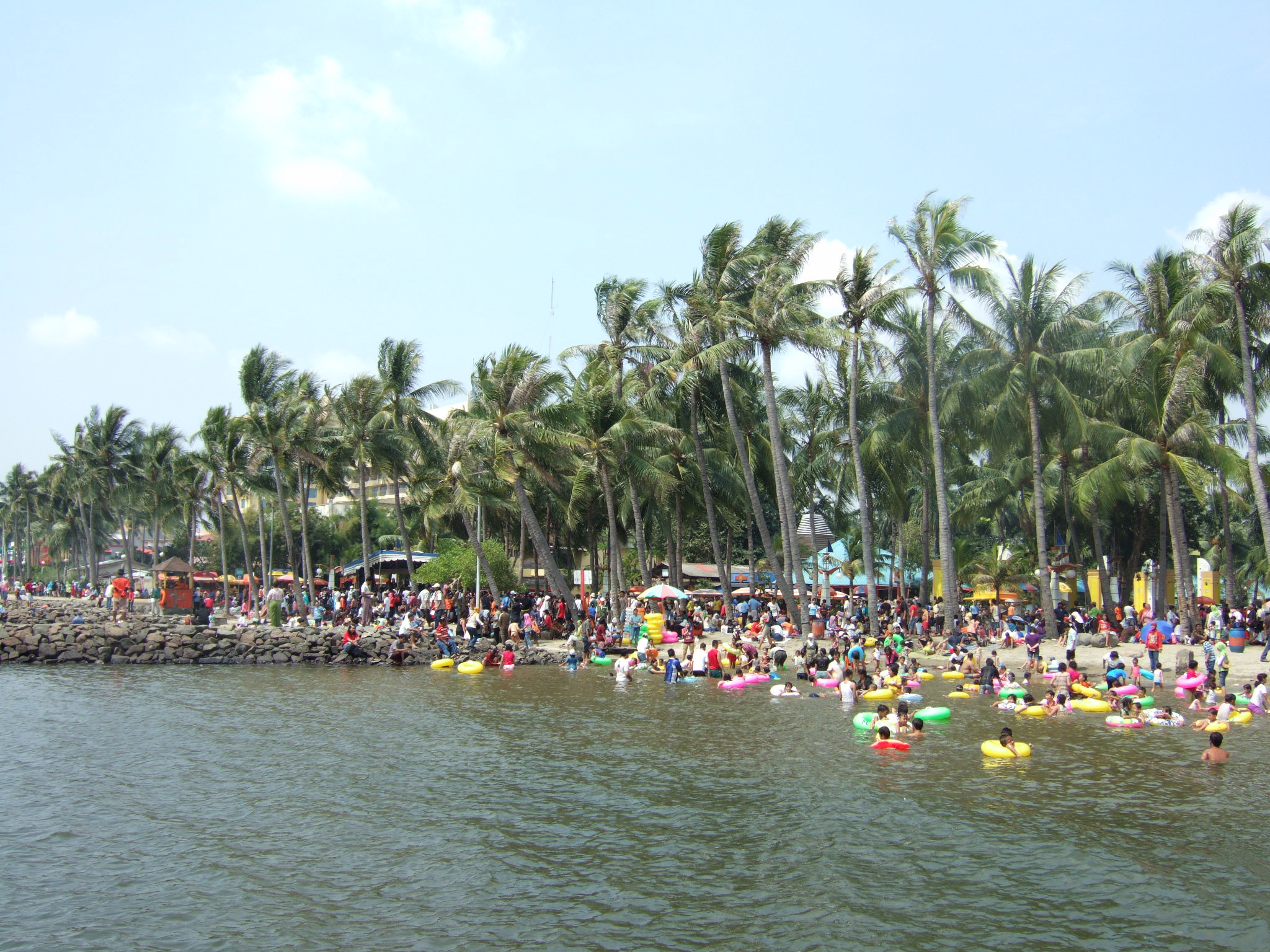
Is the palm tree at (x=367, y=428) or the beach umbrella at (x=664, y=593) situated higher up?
the palm tree at (x=367, y=428)

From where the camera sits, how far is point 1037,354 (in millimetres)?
35688

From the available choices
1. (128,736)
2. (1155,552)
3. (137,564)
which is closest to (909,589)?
(1155,552)

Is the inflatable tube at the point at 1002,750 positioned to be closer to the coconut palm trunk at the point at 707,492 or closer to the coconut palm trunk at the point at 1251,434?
the coconut palm trunk at the point at 1251,434

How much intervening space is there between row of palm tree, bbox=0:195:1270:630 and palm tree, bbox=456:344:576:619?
9 centimetres

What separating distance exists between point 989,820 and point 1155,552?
150ft

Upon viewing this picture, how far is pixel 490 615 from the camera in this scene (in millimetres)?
39250

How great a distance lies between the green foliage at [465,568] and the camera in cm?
4972

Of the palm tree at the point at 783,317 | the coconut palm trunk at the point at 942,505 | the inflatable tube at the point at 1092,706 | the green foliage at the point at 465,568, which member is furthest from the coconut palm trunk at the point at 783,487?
the green foliage at the point at 465,568

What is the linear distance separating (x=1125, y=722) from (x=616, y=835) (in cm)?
1407

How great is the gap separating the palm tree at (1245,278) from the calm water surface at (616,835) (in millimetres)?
13881

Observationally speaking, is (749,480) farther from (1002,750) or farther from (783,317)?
(1002,750)

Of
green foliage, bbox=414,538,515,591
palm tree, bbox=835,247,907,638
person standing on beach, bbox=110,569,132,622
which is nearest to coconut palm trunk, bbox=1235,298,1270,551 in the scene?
palm tree, bbox=835,247,907,638

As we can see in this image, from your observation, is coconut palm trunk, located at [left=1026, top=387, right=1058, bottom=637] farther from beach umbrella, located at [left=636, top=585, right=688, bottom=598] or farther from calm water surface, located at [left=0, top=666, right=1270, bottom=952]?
calm water surface, located at [left=0, top=666, right=1270, bottom=952]

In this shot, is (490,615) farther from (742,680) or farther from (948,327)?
(948,327)
